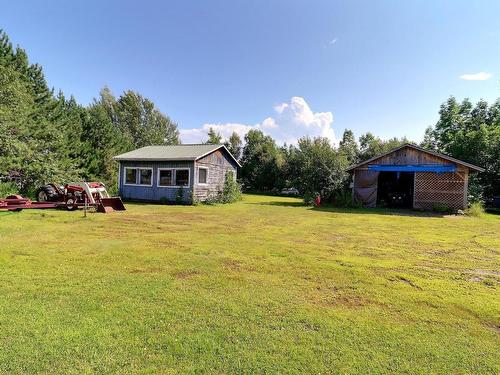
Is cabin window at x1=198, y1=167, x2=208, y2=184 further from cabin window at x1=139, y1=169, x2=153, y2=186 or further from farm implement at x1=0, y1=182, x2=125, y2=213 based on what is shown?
farm implement at x1=0, y1=182, x2=125, y2=213

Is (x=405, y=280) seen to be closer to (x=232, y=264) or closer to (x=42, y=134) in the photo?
(x=232, y=264)

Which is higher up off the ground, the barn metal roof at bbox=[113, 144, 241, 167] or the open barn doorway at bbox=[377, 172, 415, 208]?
the barn metal roof at bbox=[113, 144, 241, 167]

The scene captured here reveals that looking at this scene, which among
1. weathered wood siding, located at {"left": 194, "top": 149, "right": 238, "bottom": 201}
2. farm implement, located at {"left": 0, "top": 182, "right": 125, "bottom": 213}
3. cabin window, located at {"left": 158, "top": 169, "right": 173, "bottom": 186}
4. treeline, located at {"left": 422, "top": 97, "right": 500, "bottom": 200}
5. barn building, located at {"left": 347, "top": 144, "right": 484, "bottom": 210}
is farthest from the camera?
treeline, located at {"left": 422, "top": 97, "right": 500, "bottom": 200}

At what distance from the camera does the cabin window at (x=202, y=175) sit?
59.4ft

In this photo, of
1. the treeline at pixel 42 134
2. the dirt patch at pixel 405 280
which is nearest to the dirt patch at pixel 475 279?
the dirt patch at pixel 405 280

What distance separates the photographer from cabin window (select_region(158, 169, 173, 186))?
1810 centimetres

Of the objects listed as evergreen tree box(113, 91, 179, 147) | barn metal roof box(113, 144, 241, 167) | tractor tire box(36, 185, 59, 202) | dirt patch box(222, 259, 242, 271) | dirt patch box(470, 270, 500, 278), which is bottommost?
dirt patch box(470, 270, 500, 278)

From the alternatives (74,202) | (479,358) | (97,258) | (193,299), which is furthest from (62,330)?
(74,202)

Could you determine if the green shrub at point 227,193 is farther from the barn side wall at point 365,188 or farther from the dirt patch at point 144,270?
the dirt patch at point 144,270

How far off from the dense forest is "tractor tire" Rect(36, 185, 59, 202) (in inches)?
110

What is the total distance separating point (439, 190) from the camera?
17.4 m

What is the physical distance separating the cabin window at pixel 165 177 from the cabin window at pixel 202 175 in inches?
65.7

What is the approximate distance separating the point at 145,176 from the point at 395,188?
1733 cm

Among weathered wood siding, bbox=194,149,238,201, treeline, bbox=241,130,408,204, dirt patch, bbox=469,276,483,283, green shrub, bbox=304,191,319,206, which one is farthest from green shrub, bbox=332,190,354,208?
dirt patch, bbox=469,276,483,283
